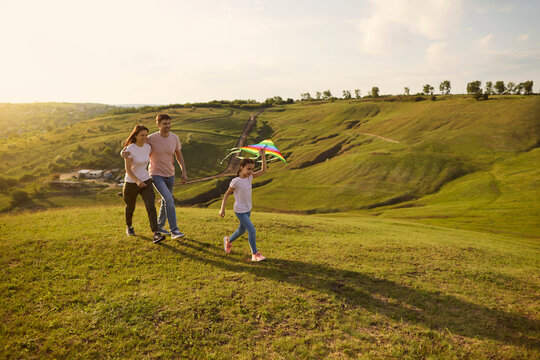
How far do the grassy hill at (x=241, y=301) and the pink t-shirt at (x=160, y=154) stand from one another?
320cm

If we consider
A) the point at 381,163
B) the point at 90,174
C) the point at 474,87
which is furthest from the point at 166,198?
the point at 474,87

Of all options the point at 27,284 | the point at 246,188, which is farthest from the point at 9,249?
the point at 246,188

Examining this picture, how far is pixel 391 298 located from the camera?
388 inches

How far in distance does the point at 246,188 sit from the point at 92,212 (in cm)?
1235

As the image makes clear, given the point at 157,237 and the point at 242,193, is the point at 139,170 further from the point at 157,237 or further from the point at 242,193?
the point at 242,193

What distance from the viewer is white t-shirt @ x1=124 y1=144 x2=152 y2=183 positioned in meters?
10.8

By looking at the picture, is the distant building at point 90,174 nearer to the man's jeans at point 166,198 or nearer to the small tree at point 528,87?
the man's jeans at point 166,198

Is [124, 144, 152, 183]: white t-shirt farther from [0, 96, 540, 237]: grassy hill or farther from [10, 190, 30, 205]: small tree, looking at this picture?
[10, 190, 30, 205]: small tree

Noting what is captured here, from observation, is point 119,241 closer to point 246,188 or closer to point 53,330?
point 53,330

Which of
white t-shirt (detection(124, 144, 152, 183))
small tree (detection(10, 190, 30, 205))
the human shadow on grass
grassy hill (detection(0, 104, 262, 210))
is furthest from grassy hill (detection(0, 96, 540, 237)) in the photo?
white t-shirt (detection(124, 144, 152, 183))

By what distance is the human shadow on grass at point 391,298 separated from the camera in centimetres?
857

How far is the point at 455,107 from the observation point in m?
122

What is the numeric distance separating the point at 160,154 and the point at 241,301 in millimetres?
6737

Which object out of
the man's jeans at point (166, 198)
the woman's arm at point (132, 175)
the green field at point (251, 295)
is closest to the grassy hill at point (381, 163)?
the green field at point (251, 295)
